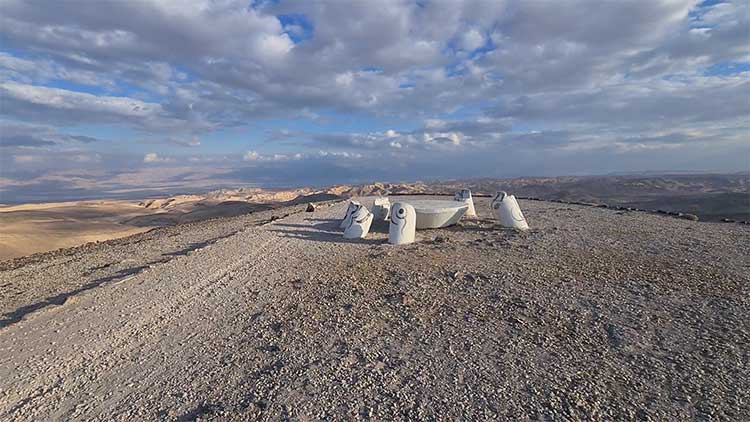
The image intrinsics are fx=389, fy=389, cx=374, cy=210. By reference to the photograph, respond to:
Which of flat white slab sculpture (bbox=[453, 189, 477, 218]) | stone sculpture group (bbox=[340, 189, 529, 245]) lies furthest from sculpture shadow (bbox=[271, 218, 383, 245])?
flat white slab sculpture (bbox=[453, 189, 477, 218])

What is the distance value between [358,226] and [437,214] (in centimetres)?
267

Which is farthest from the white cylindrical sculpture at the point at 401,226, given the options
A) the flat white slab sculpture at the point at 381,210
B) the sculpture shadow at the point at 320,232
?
the flat white slab sculpture at the point at 381,210

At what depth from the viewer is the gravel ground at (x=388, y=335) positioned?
401 centimetres

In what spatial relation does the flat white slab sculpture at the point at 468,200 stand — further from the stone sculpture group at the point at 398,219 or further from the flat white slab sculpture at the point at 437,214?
the flat white slab sculpture at the point at 437,214

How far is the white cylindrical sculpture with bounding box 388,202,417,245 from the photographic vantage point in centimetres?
1114

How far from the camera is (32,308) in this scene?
23.0ft

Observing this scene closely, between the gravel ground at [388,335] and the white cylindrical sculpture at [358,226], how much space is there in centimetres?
182

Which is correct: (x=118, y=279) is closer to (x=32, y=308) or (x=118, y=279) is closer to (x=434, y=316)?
(x=32, y=308)

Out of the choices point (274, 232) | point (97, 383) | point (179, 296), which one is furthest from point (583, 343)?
point (274, 232)

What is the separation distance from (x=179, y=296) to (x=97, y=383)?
278cm

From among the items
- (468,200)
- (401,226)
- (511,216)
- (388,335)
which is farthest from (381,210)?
(388,335)

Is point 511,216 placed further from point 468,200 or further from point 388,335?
point 388,335

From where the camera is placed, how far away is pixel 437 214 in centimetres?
1269

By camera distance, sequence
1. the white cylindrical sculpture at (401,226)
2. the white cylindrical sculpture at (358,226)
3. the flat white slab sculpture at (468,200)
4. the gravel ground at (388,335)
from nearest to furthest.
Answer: the gravel ground at (388,335)
the white cylindrical sculpture at (401,226)
the white cylindrical sculpture at (358,226)
the flat white slab sculpture at (468,200)
